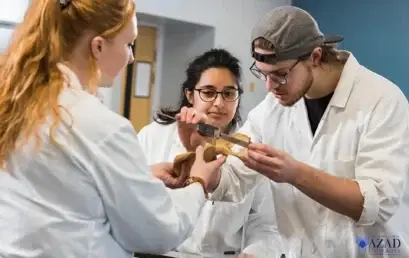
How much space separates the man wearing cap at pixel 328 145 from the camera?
1.42 m

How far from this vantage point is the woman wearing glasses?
178 centimetres

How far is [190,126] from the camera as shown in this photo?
1.60 m

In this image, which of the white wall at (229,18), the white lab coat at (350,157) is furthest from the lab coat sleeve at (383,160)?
the white wall at (229,18)

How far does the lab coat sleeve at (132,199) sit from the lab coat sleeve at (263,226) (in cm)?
62

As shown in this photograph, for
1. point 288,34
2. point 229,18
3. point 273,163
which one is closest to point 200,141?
point 273,163

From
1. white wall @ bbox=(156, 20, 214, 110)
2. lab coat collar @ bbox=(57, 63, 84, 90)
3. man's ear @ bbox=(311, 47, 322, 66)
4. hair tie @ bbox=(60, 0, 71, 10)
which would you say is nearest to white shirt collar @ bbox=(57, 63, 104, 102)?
lab coat collar @ bbox=(57, 63, 84, 90)

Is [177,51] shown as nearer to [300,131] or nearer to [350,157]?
[300,131]

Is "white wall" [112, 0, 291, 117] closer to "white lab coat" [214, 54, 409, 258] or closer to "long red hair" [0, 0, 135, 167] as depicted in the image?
"white lab coat" [214, 54, 409, 258]

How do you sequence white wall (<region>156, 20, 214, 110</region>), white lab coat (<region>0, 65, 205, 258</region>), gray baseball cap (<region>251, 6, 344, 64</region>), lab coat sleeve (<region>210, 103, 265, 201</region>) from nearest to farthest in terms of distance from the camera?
white lab coat (<region>0, 65, 205, 258</region>) → gray baseball cap (<region>251, 6, 344, 64</region>) → lab coat sleeve (<region>210, 103, 265, 201</region>) → white wall (<region>156, 20, 214, 110</region>)

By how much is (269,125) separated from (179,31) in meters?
2.89

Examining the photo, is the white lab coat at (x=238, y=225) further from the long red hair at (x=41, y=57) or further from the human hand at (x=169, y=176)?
the long red hair at (x=41, y=57)

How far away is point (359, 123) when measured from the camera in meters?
1.52

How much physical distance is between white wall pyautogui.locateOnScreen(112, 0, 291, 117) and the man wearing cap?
246 cm

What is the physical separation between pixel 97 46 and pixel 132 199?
30cm
